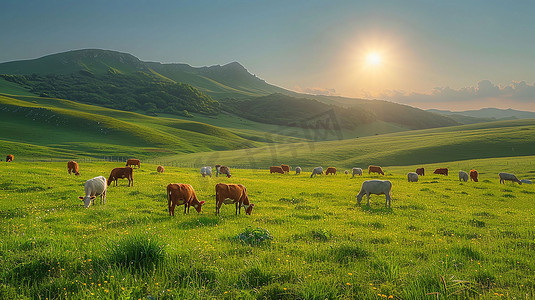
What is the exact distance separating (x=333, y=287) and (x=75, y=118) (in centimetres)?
14863

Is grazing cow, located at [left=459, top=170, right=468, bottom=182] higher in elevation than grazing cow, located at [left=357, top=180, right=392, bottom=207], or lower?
lower

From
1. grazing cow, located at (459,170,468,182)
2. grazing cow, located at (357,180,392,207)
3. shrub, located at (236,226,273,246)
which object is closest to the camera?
shrub, located at (236,226,273,246)

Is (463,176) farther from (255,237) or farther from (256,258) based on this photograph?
(256,258)

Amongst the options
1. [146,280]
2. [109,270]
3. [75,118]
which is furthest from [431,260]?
[75,118]

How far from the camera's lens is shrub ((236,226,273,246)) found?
8148mm

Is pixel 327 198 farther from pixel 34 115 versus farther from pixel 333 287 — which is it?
pixel 34 115

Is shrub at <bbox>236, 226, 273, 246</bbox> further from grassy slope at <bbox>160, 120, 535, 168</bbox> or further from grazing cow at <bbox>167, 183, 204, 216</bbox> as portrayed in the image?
grassy slope at <bbox>160, 120, 535, 168</bbox>

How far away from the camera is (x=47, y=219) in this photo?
35.9 ft

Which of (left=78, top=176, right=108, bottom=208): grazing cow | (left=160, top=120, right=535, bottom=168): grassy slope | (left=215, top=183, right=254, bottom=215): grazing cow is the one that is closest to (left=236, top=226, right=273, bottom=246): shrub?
(left=215, top=183, right=254, bottom=215): grazing cow

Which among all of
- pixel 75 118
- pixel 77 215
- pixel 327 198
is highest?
pixel 75 118

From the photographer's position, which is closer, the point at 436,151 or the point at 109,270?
the point at 109,270

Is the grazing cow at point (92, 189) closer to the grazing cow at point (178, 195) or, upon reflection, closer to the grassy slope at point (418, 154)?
the grazing cow at point (178, 195)

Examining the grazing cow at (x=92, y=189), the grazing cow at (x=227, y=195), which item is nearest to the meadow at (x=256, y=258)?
the grazing cow at (x=227, y=195)

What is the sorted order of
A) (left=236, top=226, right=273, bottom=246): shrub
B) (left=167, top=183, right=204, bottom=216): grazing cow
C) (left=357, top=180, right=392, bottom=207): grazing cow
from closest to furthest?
1. (left=236, top=226, right=273, bottom=246): shrub
2. (left=167, top=183, right=204, bottom=216): grazing cow
3. (left=357, top=180, right=392, bottom=207): grazing cow
